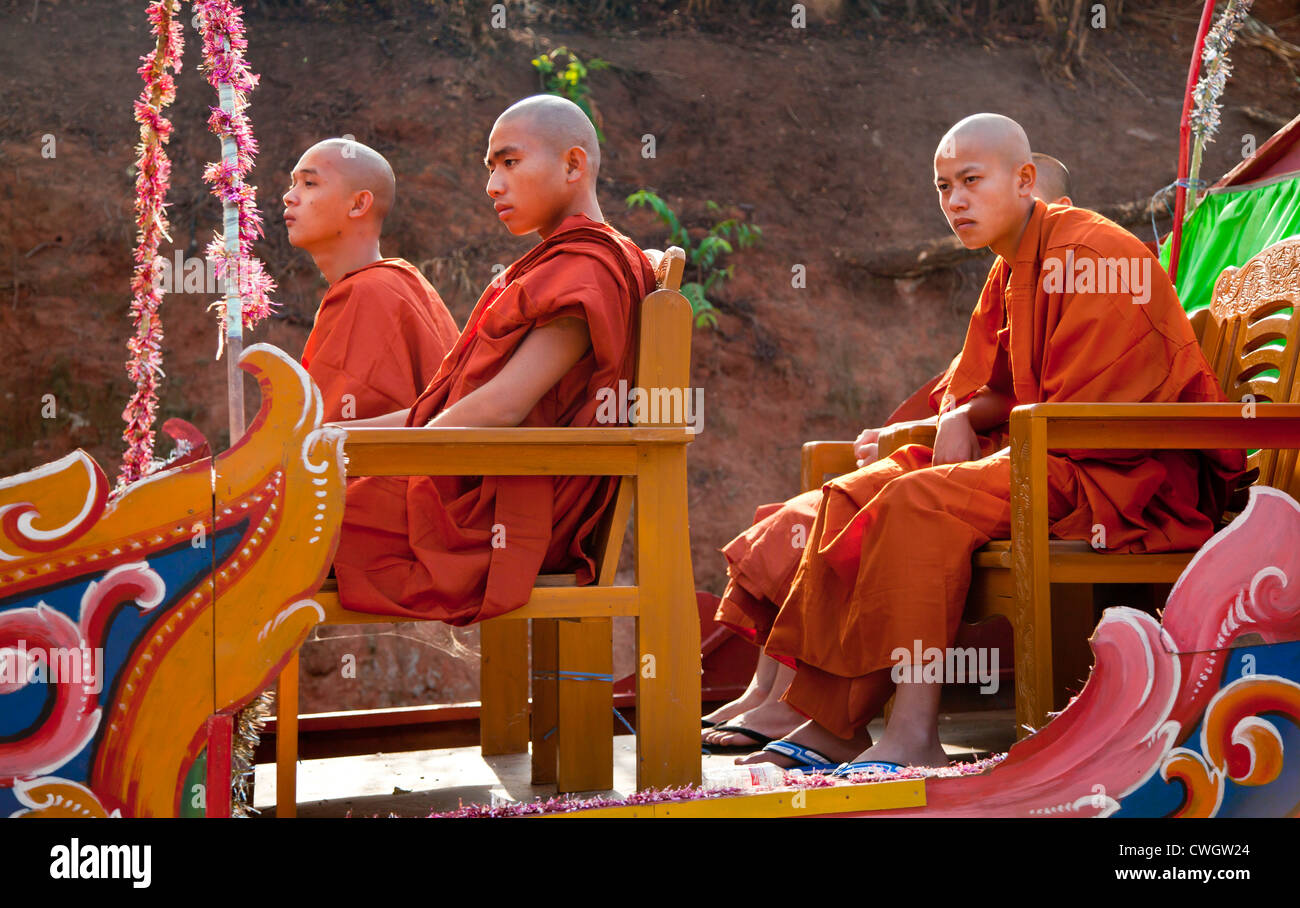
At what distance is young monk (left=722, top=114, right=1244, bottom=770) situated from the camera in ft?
8.51

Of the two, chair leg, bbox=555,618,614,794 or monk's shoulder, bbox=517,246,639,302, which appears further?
chair leg, bbox=555,618,614,794

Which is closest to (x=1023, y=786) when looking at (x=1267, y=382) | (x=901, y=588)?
(x=901, y=588)

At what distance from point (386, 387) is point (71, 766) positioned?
1.33 metres

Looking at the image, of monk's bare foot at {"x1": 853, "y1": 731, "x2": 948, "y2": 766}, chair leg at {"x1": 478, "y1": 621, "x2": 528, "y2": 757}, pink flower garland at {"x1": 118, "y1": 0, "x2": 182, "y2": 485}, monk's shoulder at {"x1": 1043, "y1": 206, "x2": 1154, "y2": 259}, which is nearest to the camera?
monk's bare foot at {"x1": 853, "y1": 731, "x2": 948, "y2": 766}

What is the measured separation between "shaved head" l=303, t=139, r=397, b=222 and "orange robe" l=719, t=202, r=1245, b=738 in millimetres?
1478

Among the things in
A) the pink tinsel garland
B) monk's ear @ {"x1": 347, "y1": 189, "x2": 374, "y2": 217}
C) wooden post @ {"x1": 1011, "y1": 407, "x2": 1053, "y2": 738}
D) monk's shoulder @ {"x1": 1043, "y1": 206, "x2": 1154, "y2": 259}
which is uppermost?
monk's ear @ {"x1": 347, "y1": 189, "x2": 374, "y2": 217}

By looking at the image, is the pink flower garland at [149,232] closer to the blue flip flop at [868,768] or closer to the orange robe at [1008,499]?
the orange robe at [1008,499]

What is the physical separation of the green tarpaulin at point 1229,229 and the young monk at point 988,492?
1.18 meters

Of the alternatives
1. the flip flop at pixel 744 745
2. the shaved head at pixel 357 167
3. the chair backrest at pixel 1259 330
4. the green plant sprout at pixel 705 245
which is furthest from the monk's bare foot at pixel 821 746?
the green plant sprout at pixel 705 245

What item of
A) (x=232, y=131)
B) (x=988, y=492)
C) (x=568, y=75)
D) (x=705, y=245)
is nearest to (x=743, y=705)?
(x=988, y=492)

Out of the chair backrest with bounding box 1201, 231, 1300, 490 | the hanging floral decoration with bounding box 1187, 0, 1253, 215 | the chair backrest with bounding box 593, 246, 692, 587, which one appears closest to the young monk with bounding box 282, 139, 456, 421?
the chair backrest with bounding box 593, 246, 692, 587

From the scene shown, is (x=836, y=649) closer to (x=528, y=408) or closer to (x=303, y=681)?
(x=528, y=408)

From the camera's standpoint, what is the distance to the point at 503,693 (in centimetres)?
324

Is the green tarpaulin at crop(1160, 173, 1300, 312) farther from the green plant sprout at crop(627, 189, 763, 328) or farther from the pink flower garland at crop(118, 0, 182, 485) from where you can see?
the green plant sprout at crop(627, 189, 763, 328)
